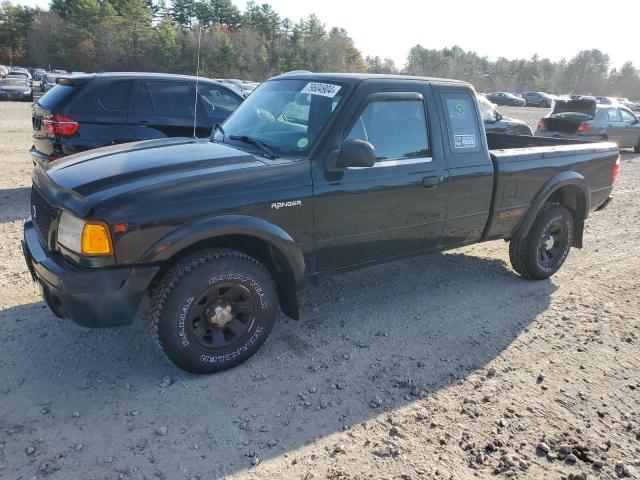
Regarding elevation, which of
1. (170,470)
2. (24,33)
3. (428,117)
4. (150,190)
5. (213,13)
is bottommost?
(170,470)

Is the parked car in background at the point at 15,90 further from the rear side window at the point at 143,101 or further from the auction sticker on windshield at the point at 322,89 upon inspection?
the auction sticker on windshield at the point at 322,89

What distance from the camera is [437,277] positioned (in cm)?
542

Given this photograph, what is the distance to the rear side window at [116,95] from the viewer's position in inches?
279

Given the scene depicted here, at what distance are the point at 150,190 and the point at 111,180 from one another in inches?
12.6

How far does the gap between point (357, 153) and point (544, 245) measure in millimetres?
2950

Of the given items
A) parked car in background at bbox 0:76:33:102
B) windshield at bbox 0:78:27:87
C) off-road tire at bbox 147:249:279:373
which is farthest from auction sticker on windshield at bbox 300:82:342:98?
windshield at bbox 0:78:27:87

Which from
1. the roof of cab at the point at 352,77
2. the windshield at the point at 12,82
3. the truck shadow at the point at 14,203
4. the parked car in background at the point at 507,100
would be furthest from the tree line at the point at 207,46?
the roof of cab at the point at 352,77

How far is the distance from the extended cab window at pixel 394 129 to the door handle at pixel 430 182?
0.67ft

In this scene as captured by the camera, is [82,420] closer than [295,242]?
Yes

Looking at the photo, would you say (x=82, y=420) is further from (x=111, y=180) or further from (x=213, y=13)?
(x=213, y=13)

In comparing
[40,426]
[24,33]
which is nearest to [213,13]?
[24,33]

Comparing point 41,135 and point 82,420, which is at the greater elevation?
point 41,135

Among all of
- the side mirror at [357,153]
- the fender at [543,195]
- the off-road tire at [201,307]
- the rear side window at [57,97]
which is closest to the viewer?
the off-road tire at [201,307]

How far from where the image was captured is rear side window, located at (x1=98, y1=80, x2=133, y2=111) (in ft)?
23.3
